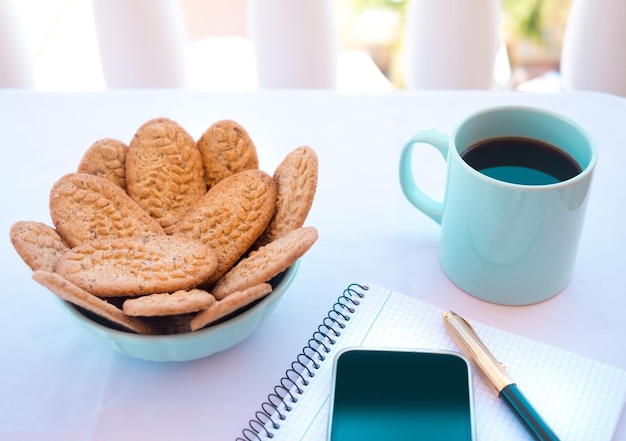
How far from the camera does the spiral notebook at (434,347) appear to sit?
1.73 feet

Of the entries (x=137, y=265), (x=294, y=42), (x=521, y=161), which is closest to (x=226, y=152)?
(x=137, y=265)

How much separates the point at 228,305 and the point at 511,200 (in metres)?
0.24

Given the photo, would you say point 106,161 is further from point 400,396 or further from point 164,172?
point 400,396

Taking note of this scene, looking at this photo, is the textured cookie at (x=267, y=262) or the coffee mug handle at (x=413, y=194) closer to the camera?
the textured cookie at (x=267, y=262)

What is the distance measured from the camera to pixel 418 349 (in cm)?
56

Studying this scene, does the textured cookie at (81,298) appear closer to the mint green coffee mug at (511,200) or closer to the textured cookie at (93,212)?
the textured cookie at (93,212)

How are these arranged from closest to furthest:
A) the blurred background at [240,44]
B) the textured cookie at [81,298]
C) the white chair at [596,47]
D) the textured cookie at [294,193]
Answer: the textured cookie at [81,298]
the textured cookie at [294,193]
the white chair at [596,47]
the blurred background at [240,44]

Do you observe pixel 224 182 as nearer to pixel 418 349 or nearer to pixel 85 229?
pixel 85 229

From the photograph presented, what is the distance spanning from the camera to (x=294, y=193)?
0.61 m

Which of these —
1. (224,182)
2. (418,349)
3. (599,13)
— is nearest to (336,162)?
(224,182)

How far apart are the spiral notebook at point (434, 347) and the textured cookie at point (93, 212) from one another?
174mm

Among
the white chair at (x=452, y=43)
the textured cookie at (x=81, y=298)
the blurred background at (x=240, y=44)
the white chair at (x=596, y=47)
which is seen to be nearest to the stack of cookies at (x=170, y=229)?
the textured cookie at (x=81, y=298)

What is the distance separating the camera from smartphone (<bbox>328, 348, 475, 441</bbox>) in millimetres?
512

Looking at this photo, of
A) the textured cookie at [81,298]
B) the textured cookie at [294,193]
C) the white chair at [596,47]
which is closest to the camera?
the textured cookie at [81,298]
